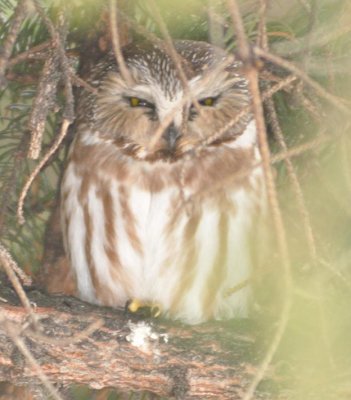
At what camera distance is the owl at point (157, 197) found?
2.41m

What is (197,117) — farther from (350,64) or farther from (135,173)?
(350,64)

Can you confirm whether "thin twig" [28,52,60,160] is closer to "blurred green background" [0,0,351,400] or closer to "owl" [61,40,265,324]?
"blurred green background" [0,0,351,400]

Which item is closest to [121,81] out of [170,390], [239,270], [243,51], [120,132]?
[120,132]

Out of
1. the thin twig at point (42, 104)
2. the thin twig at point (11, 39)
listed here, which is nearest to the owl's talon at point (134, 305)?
the thin twig at point (42, 104)

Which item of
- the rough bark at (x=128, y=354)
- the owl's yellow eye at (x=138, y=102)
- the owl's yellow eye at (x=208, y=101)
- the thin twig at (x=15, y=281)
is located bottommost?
the rough bark at (x=128, y=354)

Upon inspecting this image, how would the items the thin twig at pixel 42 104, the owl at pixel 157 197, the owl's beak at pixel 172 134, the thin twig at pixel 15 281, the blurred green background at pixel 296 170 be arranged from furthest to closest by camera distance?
the owl at pixel 157 197, the owl's beak at pixel 172 134, the blurred green background at pixel 296 170, the thin twig at pixel 42 104, the thin twig at pixel 15 281

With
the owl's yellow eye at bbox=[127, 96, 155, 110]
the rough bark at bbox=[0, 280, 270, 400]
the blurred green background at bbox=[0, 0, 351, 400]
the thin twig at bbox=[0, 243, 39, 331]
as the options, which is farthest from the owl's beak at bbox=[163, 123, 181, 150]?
the thin twig at bbox=[0, 243, 39, 331]

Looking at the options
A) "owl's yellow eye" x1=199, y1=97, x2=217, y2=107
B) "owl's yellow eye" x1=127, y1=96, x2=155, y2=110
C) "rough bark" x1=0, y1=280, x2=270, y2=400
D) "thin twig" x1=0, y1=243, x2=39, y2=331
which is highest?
"owl's yellow eye" x1=199, y1=97, x2=217, y2=107

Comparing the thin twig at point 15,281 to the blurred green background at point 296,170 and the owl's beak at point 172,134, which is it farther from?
the owl's beak at point 172,134

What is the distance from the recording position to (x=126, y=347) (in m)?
2.15

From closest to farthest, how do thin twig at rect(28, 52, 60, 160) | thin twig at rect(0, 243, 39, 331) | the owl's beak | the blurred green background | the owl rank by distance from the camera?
thin twig at rect(0, 243, 39, 331) → thin twig at rect(28, 52, 60, 160) → the blurred green background → the owl's beak → the owl

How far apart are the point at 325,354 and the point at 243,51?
1.11 metres

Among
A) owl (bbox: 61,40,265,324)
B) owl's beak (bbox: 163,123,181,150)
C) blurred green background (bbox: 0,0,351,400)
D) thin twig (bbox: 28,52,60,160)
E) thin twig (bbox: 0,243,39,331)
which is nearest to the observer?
thin twig (bbox: 0,243,39,331)

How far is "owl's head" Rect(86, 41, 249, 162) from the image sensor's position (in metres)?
2.32
